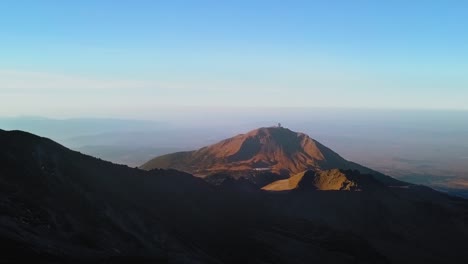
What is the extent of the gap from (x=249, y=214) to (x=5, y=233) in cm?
4824

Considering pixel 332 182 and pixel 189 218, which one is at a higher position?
pixel 332 182

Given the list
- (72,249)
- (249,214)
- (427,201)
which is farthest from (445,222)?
(72,249)

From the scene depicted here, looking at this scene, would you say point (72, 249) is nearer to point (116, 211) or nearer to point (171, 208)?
point (116, 211)

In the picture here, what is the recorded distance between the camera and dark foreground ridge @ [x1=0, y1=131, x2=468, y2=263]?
45250 mm

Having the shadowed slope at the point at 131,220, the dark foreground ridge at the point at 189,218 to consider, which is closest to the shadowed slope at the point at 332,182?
the dark foreground ridge at the point at 189,218

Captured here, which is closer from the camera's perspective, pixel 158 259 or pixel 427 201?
pixel 158 259

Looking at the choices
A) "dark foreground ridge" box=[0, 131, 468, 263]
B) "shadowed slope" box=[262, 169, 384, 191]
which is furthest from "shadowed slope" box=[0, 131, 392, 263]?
"shadowed slope" box=[262, 169, 384, 191]

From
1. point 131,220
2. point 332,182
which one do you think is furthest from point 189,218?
point 332,182

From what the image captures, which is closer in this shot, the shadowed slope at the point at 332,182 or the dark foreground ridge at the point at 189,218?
the dark foreground ridge at the point at 189,218

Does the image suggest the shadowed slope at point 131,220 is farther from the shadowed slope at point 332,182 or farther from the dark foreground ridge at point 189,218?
the shadowed slope at point 332,182

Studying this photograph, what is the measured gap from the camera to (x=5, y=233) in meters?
37.6

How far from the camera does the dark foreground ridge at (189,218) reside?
45250 mm

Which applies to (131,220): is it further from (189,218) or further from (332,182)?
(332,182)

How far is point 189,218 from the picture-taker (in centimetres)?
7106
